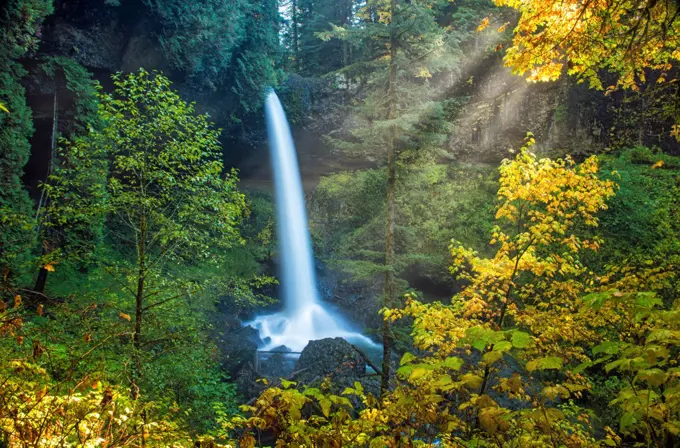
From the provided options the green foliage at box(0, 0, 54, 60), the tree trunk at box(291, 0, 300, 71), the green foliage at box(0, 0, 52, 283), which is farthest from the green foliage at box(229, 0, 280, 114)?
the green foliage at box(0, 0, 54, 60)

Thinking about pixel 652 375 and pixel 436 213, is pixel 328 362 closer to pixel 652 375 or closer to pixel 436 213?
pixel 436 213

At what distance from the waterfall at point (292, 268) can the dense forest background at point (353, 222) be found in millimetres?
764

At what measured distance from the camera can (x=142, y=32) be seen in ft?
41.7

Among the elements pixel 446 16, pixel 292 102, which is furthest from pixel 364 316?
pixel 446 16

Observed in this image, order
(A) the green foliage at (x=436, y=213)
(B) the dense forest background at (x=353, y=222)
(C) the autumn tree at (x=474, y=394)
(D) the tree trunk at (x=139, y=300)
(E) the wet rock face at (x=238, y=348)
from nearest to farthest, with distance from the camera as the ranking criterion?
(C) the autumn tree at (x=474, y=394)
(B) the dense forest background at (x=353, y=222)
(D) the tree trunk at (x=139, y=300)
(E) the wet rock face at (x=238, y=348)
(A) the green foliage at (x=436, y=213)

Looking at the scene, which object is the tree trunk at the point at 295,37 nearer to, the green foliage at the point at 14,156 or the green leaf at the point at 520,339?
the green foliage at the point at 14,156

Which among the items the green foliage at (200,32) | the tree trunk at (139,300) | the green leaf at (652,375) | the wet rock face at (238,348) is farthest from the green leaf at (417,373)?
the green foliage at (200,32)

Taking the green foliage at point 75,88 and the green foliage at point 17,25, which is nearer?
the green foliage at point 17,25

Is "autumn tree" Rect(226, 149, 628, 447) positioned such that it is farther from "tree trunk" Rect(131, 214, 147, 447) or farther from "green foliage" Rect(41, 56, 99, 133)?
"green foliage" Rect(41, 56, 99, 133)

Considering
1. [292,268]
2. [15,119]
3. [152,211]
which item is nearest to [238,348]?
[152,211]

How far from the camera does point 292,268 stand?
67.9 ft

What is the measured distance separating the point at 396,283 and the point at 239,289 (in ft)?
13.2

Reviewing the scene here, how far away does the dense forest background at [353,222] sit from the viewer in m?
2.40

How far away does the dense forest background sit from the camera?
94.7 inches
